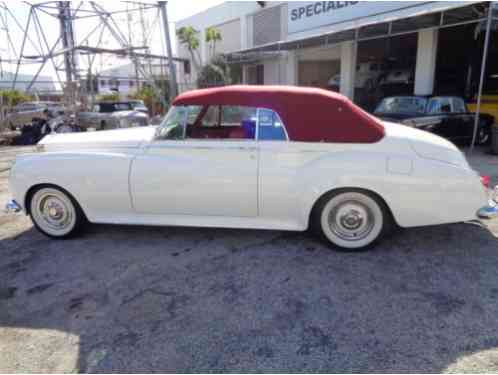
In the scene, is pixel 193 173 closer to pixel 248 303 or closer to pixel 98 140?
pixel 98 140

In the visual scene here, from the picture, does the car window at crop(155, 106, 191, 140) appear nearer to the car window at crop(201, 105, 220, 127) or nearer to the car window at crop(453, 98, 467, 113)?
the car window at crop(201, 105, 220, 127)

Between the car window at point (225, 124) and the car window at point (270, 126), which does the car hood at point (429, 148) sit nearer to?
the car window at point (270, 126)

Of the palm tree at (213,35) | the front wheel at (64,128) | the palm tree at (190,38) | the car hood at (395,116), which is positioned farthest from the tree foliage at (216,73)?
the car hood at (395,116)

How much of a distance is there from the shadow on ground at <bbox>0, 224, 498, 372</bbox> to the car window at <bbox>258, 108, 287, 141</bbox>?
3.66ft

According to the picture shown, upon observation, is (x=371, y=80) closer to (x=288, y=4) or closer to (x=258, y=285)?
(x=288, y=4)

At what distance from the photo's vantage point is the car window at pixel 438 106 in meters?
8.67

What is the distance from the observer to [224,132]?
12.9 feet

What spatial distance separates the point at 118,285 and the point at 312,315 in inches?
64.4

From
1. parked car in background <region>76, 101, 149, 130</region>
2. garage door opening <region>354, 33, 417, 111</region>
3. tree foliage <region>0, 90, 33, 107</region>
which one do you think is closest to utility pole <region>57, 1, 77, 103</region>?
parked car in background <region>76, 101, 149, 130</region>

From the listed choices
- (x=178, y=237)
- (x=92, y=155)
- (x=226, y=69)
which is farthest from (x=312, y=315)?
(x=226, y=69)

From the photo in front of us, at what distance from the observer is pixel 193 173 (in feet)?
11.5

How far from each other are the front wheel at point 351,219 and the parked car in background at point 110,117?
1109 centimetres

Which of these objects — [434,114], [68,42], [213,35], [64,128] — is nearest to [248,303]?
[434,114]

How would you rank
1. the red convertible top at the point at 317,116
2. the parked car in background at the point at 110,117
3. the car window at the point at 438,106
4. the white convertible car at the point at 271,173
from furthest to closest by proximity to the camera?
the parked car in background at the point at 110,117 → the car window at the point at 438,106 → the red convertible top at the point at 317,116 → the white convertible car at the point at 271,173
